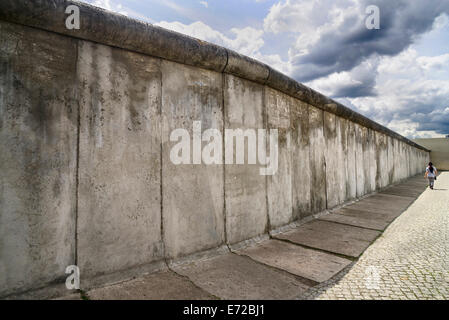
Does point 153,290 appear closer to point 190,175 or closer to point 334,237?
point 190,175

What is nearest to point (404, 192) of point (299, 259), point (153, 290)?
point (299, 259)

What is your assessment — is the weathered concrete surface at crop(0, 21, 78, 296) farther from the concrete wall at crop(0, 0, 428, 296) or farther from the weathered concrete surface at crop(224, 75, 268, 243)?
the weathered concrete surface at crop(224, 75, 268, 243)

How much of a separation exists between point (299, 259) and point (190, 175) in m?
1.72

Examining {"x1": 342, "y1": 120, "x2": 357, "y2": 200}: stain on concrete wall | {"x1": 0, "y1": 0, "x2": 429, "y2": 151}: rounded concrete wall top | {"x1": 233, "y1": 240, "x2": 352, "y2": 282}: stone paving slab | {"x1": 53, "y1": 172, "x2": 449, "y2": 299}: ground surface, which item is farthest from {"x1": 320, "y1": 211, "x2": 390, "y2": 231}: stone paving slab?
{"x1": 0, "y1": 0, "x2": 429, "y2": 151}: rounded concrete wall top

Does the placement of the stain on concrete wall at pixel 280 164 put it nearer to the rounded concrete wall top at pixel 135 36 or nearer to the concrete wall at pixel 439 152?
the rounded concrete wall top at pixel 135 36

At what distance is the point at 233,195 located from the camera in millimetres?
3221

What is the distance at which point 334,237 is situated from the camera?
3.64m

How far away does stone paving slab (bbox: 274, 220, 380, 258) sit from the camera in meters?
3.18

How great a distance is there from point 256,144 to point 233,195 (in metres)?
0.93

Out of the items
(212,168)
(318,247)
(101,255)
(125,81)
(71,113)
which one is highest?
(125,81)

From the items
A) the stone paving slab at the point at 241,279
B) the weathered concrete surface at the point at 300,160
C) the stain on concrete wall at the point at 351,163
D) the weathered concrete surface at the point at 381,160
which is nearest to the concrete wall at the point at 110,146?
the stone paving slab at the point at 241,279

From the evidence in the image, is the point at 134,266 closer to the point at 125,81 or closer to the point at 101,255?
the point at 101,255
